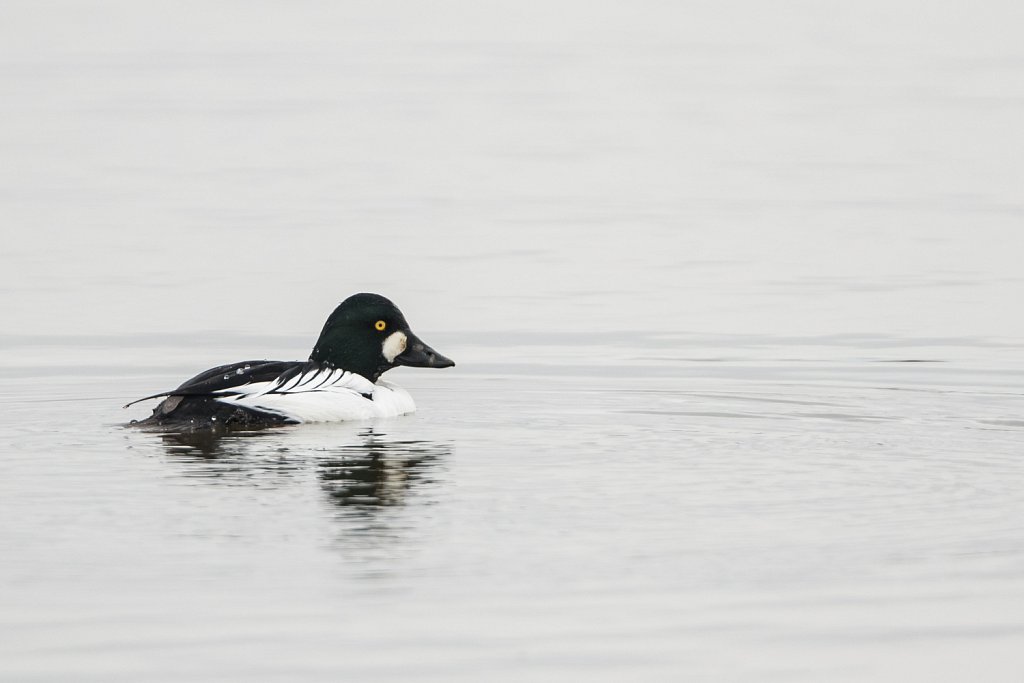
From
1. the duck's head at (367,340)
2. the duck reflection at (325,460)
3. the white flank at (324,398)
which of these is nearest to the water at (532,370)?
the duck reflection at (325,460)

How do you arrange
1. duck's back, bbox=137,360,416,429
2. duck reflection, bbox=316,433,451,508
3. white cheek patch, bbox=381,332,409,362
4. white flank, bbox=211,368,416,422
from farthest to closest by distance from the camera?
white cheek patch, bbox=381,332,409,362
white flank, bbox=211,368,416,422
duck's back, bbox=137,360,416,429
duck reflection, bbox=316,433,451,508

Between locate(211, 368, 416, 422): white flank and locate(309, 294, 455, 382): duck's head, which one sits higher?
locate(309, 294, 455, 382): duck's head

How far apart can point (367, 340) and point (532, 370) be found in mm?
1710

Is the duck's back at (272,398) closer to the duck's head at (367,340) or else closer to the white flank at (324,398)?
the white flank at (324,398)

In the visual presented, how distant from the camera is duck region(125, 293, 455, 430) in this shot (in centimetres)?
1198

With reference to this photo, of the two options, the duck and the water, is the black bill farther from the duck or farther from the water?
the water

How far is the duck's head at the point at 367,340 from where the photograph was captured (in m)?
13.1

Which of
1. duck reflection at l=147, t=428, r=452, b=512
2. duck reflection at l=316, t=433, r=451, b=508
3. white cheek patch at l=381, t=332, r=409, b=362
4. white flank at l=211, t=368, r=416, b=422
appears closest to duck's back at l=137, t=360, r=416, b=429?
white flank at l=211, t=368, r=416, b=422

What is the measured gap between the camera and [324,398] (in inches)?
488

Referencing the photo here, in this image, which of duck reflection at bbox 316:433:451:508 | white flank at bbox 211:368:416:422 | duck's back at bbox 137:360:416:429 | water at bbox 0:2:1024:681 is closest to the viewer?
water at bbox 0:2:1024:681

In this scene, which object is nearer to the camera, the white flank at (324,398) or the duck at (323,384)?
the duck at (323,384)

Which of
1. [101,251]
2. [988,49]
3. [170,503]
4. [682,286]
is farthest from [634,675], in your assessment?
[988,49]

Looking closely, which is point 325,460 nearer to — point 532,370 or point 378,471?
point 378,471

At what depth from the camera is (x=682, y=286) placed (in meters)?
18.1
